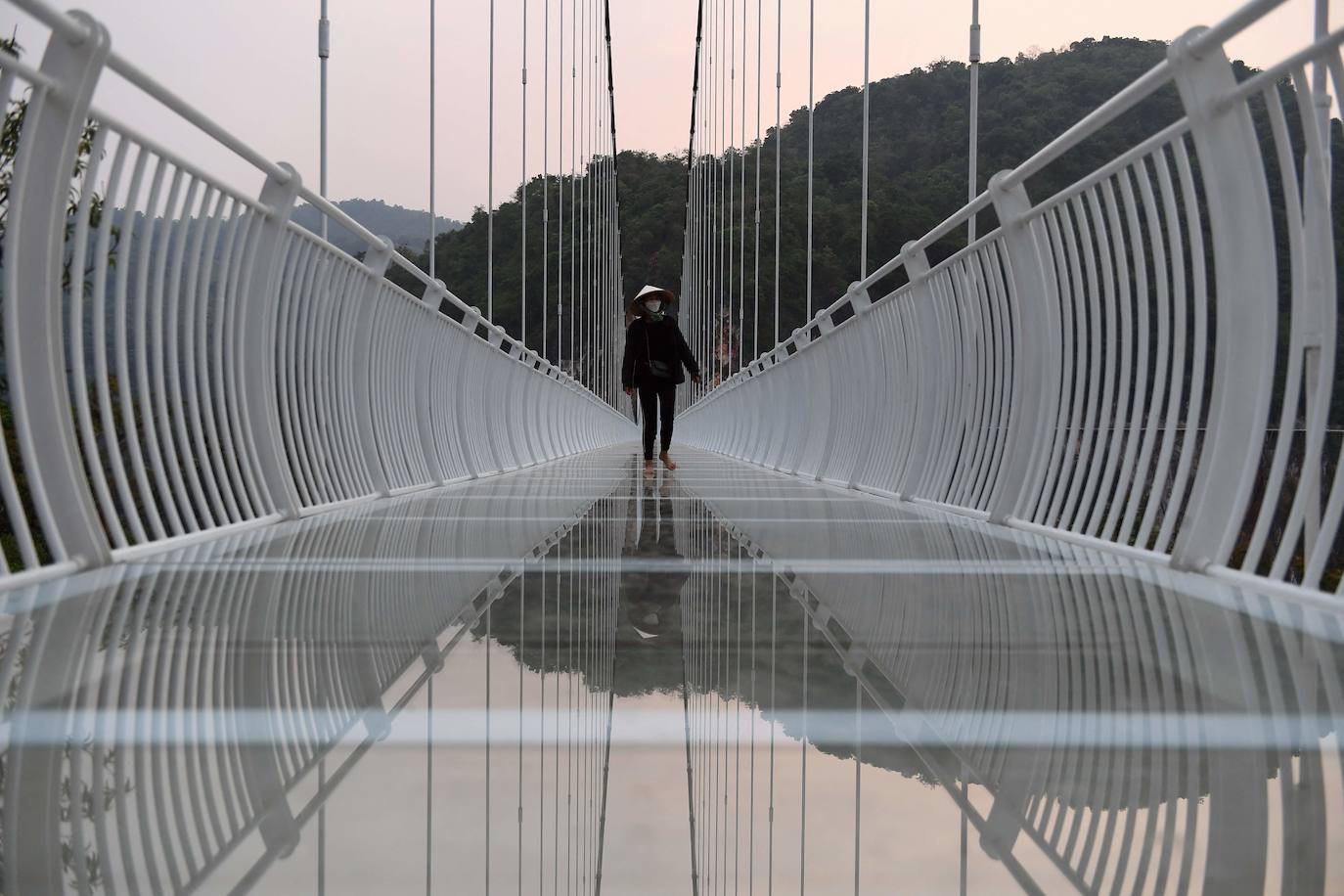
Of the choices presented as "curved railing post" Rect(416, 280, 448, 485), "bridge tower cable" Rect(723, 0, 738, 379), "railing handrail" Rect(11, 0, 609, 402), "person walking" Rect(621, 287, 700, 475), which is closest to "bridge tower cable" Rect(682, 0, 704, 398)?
"bridge tower cable" Rect(723, 0, 738, 379)

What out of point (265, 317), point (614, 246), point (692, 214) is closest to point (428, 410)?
point (265, 317)

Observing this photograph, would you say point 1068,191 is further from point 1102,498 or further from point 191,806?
point 191,806

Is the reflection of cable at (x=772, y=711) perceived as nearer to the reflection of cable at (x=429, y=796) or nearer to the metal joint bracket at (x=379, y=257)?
the reflection of cable at (x=429, y=796)

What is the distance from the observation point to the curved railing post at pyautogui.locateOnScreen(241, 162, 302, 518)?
5.35m

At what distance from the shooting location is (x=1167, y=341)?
14.3 ft

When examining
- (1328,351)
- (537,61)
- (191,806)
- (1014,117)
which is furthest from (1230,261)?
(537,61)

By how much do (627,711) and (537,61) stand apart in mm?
32176

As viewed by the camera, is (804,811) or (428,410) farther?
(428,410)

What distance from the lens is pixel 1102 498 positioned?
478cm

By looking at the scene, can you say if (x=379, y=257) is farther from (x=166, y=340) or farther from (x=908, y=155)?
(x=908, y=155)

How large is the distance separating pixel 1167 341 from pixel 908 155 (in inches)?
593

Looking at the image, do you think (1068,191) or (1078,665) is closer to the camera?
(1078,665)

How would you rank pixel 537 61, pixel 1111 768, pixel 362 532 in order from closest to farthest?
1. pixel 1111 768
2. pixel 362 532
3. pixel 537 61

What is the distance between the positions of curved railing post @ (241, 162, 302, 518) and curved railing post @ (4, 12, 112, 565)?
1.84 metres
